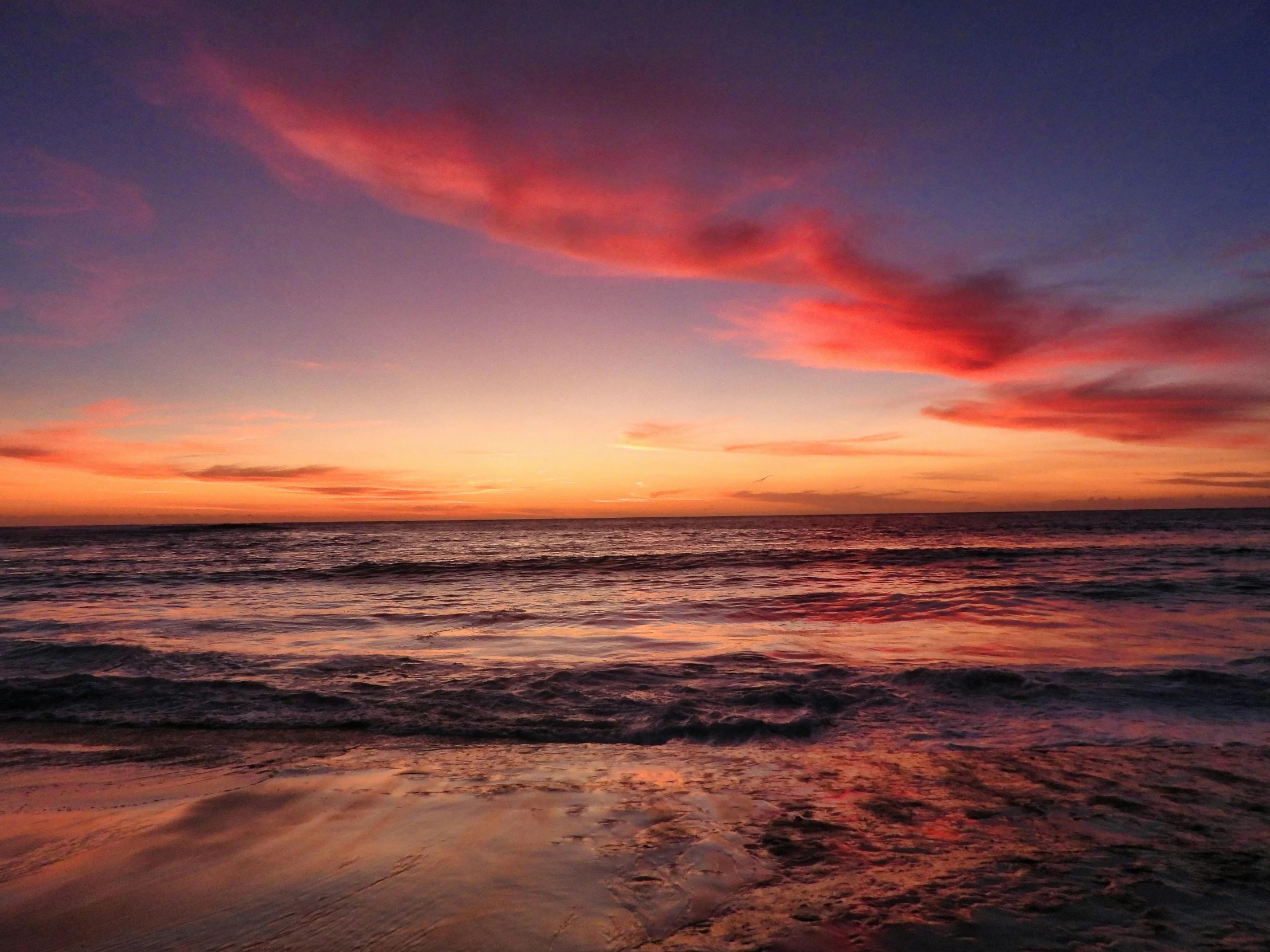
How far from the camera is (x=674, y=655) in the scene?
11.5m

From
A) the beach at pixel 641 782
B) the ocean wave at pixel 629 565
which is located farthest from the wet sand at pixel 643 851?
the ocean wave at pixel 629 565

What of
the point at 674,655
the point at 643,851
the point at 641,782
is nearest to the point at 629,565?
the point at 674,655

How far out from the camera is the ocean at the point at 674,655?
7.67 meters

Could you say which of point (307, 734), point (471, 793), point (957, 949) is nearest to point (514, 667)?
point (307, 734)

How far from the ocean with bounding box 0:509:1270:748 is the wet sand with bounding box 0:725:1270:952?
121cm

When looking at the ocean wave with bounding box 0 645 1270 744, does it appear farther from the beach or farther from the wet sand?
the wet sand

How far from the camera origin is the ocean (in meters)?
7.67

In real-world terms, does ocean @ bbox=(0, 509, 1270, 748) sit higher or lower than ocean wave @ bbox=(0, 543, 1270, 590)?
higher

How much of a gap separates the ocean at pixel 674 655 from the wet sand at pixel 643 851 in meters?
1.21

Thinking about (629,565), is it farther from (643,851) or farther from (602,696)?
(643,851)

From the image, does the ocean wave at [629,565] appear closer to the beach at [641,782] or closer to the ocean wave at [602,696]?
the beach at [641,782]

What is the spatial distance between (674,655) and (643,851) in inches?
289

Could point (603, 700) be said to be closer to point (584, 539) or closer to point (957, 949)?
point (957, 949)

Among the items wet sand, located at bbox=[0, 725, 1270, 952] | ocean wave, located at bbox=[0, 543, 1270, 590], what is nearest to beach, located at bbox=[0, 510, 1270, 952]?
wet sand, located at bbox=[0, 725, 1270, 952]
